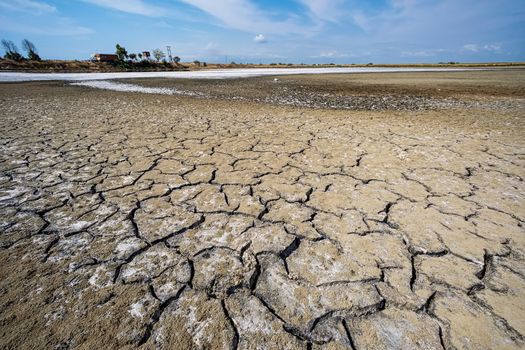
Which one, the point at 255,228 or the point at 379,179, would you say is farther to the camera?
the point at 379,179

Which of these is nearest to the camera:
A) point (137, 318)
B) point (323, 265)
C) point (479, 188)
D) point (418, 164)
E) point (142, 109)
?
point (137, 318)

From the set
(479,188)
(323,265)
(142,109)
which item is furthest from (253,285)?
(142,109)

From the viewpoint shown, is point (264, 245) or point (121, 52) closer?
point (264, 245)

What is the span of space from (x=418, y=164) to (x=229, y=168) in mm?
2117

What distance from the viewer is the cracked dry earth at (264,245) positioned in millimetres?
1100

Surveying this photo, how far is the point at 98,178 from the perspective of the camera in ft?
8.20

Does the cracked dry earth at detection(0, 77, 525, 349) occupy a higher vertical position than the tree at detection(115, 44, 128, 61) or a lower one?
lower

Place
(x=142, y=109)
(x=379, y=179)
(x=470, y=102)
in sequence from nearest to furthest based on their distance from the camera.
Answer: (x=379, y=179) → (x=142, y=109) → (x=470, y=102)

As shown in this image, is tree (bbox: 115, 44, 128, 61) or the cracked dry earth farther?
tree (bbox: 115, 44, 128, 61)

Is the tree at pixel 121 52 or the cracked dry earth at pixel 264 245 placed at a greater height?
the tree at pixel 121 52

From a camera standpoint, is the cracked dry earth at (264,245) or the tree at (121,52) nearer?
the cracked dry earth at (264,245)

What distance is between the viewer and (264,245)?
5.26 ft

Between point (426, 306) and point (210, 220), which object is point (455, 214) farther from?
point (210, 220)

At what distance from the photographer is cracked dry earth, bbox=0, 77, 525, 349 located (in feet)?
3.61
